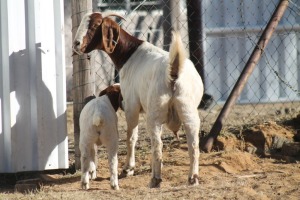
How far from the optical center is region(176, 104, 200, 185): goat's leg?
7.30 metres

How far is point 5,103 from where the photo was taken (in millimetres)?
8141

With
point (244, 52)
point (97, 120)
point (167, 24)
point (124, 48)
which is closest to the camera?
point (97, 120)

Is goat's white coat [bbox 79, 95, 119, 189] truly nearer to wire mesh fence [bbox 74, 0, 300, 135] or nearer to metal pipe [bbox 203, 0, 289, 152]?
metal pipe [bbox 203, 0, 289, 152]

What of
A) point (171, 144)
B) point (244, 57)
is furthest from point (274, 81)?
point (171, 144)

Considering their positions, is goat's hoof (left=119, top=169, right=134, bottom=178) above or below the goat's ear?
below

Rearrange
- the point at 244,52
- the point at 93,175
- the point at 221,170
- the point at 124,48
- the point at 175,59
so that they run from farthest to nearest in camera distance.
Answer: the point at 244,52 < the point at 221,170 < the point at 124,48 < the point at 93,175 < the point at 175,59

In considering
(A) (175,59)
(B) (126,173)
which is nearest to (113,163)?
A: (B) (126,173)

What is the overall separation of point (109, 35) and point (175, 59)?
1.22 metres

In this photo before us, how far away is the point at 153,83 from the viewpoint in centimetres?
743

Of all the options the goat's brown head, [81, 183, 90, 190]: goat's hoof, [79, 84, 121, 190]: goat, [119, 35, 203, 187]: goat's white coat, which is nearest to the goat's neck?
the goat's brown head

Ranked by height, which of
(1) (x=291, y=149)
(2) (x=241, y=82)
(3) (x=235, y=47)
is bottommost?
(1) (x=291, y=149)

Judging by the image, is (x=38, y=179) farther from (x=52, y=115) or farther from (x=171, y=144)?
(x=171, y=144)

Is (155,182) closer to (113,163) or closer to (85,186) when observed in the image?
(113,163)

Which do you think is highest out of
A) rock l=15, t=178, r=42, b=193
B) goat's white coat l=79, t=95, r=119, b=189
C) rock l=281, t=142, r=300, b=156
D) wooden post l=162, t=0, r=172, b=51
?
wooden post l=162, t=0, r=172, b=51
